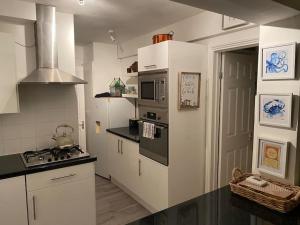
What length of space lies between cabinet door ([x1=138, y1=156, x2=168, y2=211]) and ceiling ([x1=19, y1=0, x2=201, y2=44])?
1694mm

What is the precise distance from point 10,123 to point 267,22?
8.00 feet

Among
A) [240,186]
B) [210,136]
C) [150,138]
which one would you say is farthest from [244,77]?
[240,186]

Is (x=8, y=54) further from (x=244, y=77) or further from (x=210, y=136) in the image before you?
(x=244, y=77)

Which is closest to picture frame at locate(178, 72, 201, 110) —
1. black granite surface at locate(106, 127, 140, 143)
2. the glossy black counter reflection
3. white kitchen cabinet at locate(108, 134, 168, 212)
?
white kitchen cabinet at locate(108, 134, 168, 212)

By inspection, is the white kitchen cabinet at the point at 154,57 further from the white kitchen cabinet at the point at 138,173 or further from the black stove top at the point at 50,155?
the black stove top at the point at 50,155

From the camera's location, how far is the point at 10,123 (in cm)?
225

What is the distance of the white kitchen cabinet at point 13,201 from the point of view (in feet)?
5.75

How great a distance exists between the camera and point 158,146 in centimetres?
242

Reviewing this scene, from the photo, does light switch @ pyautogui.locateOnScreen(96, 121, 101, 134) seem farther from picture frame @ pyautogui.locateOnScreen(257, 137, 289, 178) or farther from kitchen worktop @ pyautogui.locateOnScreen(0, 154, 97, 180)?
picture frame @ pyautogui.locateOnScreen(257, 137, 289, 178)

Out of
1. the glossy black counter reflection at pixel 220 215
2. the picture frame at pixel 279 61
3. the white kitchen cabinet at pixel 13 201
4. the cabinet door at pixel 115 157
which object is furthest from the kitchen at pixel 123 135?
the glossy black counter reflection at pixel 220 215

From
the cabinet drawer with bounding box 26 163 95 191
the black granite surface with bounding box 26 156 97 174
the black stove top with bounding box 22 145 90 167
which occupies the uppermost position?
the black stove top with bounding box 22 145 90 167

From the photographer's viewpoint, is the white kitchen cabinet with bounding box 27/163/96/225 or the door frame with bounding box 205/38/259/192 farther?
the door frame with bounding box 205/38/259/192

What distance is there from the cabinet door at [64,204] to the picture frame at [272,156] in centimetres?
155

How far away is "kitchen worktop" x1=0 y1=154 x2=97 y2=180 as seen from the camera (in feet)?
5.86
